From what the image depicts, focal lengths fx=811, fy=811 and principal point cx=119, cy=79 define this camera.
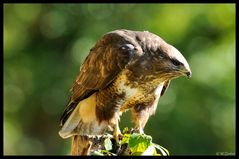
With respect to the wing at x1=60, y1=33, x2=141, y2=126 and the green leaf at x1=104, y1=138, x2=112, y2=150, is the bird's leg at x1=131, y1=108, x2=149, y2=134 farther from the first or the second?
the green leaf at x1=104, y1=138, x2=112, y2=150

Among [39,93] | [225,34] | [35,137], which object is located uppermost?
[225,34]

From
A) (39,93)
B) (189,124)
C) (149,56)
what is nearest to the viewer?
(149,56)

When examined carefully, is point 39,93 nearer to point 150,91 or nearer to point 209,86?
point 209,86

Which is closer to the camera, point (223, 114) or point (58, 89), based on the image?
point (223, 114)

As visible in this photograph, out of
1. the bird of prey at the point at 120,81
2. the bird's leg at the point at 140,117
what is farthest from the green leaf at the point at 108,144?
the bird's leg at the point at 140,117

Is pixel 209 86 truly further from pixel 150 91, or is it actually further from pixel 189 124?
pixel 150 91

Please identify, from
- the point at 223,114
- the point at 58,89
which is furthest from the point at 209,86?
the point at 58,89

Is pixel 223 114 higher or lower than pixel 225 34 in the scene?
lower

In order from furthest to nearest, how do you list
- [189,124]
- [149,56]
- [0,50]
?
[0,50], [189,124], [149,56]

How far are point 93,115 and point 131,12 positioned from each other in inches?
533

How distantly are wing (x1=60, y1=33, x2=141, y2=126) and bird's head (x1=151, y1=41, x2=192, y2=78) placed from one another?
8.3 inches

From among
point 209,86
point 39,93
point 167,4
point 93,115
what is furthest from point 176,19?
point 93,115

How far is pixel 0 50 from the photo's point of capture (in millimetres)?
19312

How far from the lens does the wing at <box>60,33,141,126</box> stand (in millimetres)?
6816
